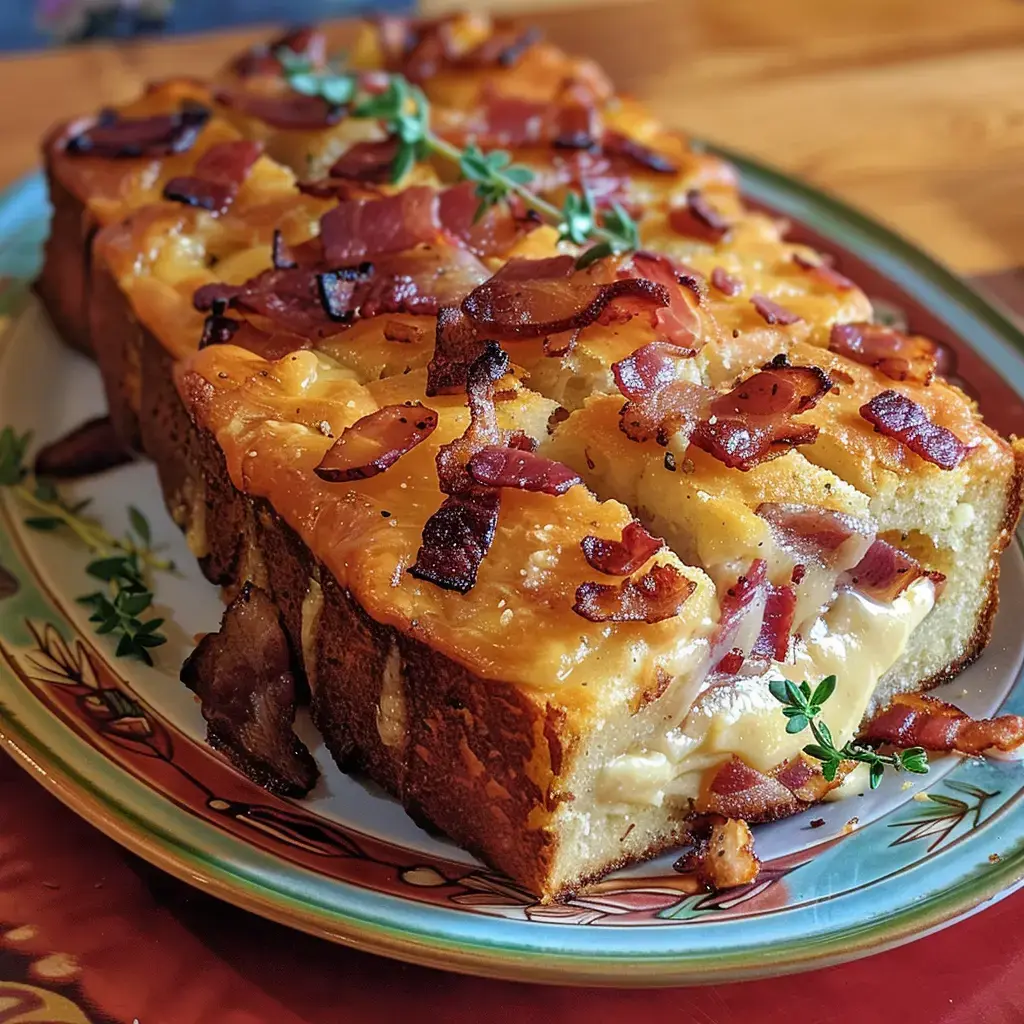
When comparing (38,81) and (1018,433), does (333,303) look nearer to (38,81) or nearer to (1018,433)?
(1018,433)

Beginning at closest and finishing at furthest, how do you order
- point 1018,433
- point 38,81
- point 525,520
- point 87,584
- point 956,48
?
point 525,520 < point 87,584 < point 1018,433 < point 38,81 < point 956,48

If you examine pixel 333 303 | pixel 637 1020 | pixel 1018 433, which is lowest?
pixel 637 1020

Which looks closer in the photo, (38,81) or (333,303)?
(333,303)

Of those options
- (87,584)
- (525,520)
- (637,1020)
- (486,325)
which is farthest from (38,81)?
(637,1020)

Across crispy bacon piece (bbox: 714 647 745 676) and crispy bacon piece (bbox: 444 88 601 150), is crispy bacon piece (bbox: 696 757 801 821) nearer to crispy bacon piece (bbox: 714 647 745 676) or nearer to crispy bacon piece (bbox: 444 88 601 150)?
crispy bacon piece (bbox: 714 647 745 676)

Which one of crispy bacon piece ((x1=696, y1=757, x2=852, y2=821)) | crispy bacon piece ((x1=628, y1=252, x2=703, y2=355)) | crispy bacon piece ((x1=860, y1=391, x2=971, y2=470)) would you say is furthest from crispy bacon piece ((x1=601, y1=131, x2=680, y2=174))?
crispy bacon piece ((x1=696, y1=757, x2=852, y2=821))

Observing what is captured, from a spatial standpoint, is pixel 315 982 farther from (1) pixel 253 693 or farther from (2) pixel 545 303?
(2) pixel 545 303

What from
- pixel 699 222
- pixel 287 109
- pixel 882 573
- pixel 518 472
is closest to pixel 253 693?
→ pixel 518 472
